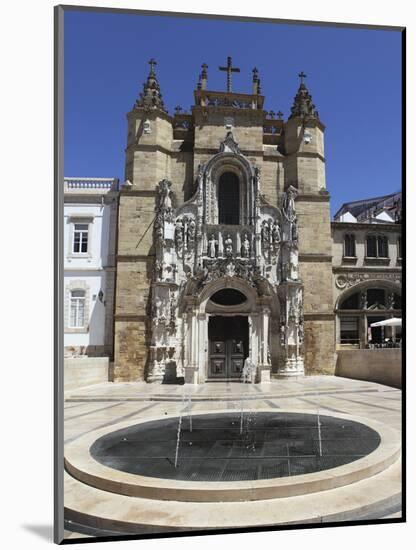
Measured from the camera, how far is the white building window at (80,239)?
16672 millimetres

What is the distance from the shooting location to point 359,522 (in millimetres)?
4566

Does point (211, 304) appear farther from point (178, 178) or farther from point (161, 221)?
point (178, 178)

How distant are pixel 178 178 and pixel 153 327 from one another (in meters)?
6.45

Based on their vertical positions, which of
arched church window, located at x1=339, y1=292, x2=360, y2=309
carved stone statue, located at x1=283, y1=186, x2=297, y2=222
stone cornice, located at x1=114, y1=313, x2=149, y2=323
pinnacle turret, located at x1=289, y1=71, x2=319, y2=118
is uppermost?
pinnacle turret, located at x1=289, y1=71, x2=319, y2=118

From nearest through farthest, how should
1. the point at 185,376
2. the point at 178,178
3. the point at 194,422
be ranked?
1. the point at 194,422
2. the point at 185,376
3. the point at 178,178

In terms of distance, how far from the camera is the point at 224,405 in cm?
1119

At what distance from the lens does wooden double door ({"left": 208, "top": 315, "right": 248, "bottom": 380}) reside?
17578 mm

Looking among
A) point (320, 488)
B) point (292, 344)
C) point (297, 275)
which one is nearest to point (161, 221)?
point (297, 275)

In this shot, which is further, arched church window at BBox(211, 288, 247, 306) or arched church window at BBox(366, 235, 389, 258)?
arched church window at BBox(366, 235, 389, 258)

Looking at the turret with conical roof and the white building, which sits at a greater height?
the turret with conical roof

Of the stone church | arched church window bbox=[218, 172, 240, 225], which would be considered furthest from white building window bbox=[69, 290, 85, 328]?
arched church window bbox=[218, 172, 240, 225]

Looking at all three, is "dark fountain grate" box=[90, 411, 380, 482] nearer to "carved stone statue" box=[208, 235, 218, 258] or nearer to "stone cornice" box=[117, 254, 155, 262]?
"stone cornice" box=[117, 254, 155, 262]

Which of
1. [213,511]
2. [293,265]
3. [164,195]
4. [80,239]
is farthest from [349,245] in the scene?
[213,511]

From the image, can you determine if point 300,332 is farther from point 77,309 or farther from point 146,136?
point 146,136
